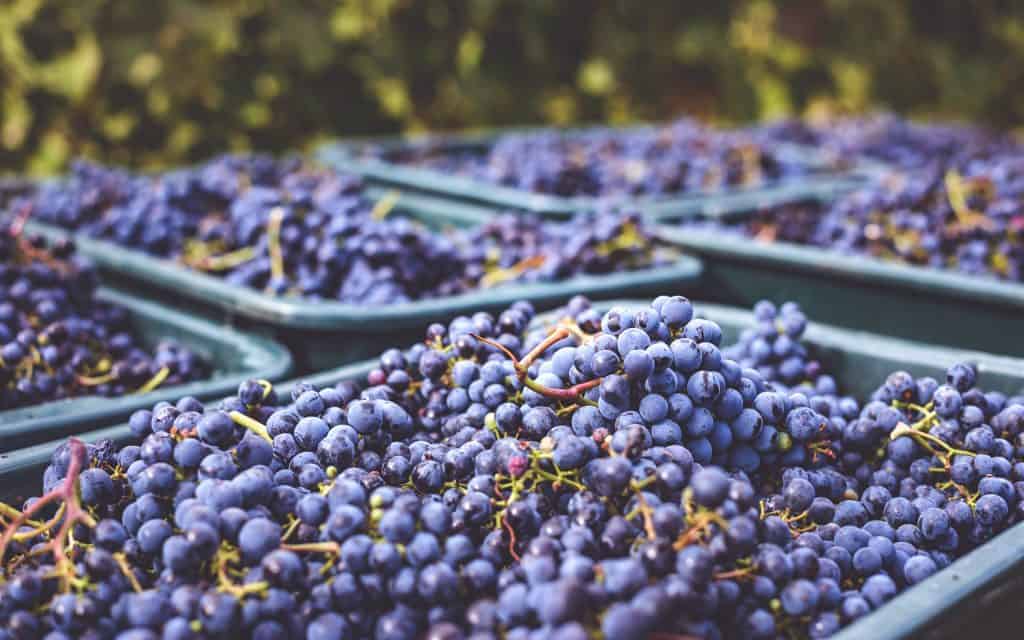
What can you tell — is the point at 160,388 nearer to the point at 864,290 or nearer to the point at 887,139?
the point at 864,290

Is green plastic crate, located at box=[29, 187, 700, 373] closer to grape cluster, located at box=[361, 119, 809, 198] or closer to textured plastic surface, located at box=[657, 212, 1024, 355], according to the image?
textured plastic surface, located at box=[657, 212, 1024, 355]

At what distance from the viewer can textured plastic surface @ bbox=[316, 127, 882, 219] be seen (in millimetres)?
2518

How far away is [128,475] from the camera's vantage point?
100 centimetres

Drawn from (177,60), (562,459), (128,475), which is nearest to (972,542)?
(562,459)

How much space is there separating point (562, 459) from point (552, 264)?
1.03 m

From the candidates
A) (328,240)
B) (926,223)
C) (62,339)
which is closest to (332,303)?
(328,240)

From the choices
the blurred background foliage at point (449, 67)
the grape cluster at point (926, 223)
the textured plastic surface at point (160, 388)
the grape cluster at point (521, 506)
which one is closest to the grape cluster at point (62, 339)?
the textured plastic surface at point (160, 388)

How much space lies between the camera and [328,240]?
1.95 metres

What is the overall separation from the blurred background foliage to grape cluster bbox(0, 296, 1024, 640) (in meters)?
2.83

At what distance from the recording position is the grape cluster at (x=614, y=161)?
274cm

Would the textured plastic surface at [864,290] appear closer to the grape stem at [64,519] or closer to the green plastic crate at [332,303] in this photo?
the green plastic crate at [332,303]

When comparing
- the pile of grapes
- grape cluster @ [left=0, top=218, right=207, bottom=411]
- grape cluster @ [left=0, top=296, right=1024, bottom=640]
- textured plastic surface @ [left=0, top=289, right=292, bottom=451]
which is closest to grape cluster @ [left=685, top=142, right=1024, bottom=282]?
the pile of grapes

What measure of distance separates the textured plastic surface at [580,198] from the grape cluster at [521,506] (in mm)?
1301

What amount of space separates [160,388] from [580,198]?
138 cm
